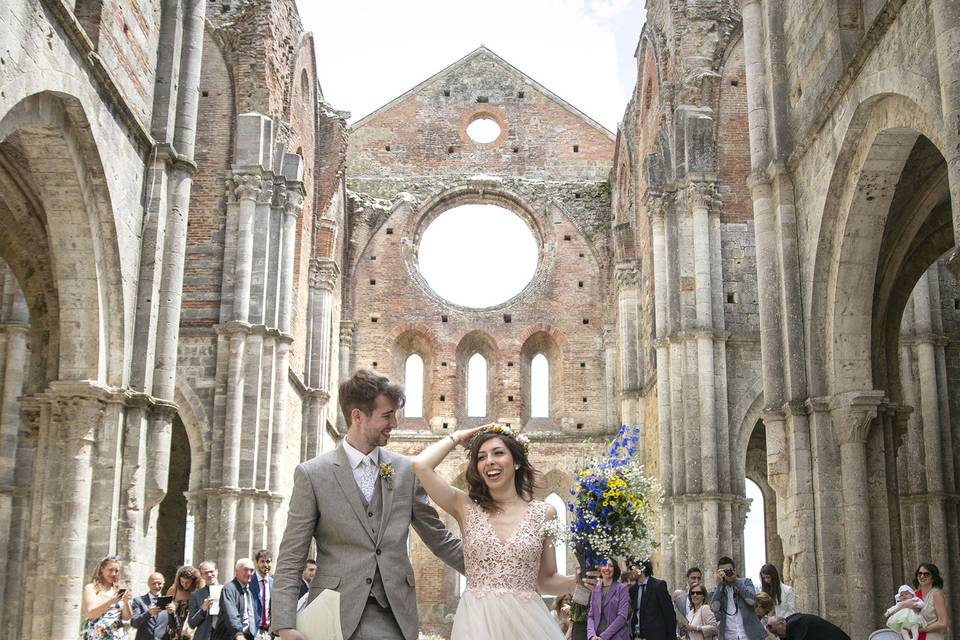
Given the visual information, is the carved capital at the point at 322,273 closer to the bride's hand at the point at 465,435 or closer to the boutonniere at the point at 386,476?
the bride's hand at the point at 465,435

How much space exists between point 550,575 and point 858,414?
7.97 meters

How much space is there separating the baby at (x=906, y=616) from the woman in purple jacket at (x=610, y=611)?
2.17 m

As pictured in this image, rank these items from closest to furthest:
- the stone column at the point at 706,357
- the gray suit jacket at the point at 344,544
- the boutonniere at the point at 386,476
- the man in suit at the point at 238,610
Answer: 1. the gray suit jacket at the point at 344,544
2. the boutonniere at the point at 386,476
3. the man in suit at the point at 238,610
4. the stone column at the point at 706,357

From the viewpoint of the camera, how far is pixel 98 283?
471 inches

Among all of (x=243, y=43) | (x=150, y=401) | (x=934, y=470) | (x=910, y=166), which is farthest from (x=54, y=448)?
(x=934, y=470)

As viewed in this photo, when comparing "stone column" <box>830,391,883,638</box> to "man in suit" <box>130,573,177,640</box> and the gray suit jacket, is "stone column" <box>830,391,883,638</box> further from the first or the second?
the gray suit jacket

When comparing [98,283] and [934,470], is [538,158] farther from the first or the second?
[98,283]

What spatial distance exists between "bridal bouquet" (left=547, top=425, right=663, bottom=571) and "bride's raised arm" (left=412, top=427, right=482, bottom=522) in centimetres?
135

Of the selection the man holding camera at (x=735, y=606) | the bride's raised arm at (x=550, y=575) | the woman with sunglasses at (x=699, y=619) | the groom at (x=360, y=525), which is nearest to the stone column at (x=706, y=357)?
the woman with sunglasses at (x=699, y=619)

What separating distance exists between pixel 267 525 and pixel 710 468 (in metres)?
7.84

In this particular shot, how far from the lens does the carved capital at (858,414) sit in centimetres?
1177

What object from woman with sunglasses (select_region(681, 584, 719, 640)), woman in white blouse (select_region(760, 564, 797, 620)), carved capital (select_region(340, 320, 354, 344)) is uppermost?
carved capital (select_region(340, 320, 354, 344))

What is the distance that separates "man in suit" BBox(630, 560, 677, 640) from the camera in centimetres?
896

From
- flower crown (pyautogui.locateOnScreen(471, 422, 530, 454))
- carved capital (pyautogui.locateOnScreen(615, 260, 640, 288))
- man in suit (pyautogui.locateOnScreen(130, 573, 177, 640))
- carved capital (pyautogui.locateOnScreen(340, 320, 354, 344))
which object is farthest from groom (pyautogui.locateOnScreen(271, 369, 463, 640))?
carved capital (pyautogui.locateOnScreen(340, 320, 354, 344))
